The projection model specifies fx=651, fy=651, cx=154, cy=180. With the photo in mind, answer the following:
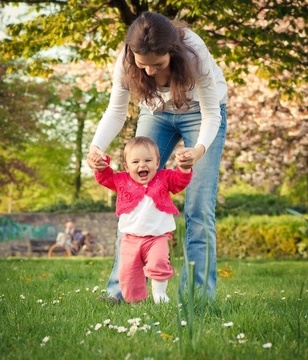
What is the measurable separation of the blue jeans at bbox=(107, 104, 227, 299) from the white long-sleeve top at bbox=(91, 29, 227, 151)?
9 cm

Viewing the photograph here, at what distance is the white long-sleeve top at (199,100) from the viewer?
159 inches

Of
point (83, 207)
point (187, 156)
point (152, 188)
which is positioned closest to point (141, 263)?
point (152, 188)

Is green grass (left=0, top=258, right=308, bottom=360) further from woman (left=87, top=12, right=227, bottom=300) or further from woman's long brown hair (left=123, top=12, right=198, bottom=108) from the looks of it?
woman's long brown hair (left=123, top=12, right=198, bottom=108)

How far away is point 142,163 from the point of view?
13.5 feet

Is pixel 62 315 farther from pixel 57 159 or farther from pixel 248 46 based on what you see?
pixel 57 159

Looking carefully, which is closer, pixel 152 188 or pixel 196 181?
pixel 152 188

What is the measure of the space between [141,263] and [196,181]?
0.66 meters

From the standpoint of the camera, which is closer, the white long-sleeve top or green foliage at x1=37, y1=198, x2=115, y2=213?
the white long-sleeve top

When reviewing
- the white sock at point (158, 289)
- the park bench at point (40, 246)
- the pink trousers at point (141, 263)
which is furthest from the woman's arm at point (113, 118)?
the park bench at point (40, 246)

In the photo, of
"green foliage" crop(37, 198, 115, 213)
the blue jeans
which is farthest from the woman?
"green foliage" crop(37, 198, 115, 213)

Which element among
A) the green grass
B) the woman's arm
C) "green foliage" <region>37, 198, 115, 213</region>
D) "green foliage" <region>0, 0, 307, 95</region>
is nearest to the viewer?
the green grass

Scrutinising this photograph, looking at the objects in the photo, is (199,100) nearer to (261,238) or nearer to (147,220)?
(147,220)

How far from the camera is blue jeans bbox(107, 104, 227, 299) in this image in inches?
171

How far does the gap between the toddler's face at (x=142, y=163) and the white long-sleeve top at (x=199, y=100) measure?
256 mm
